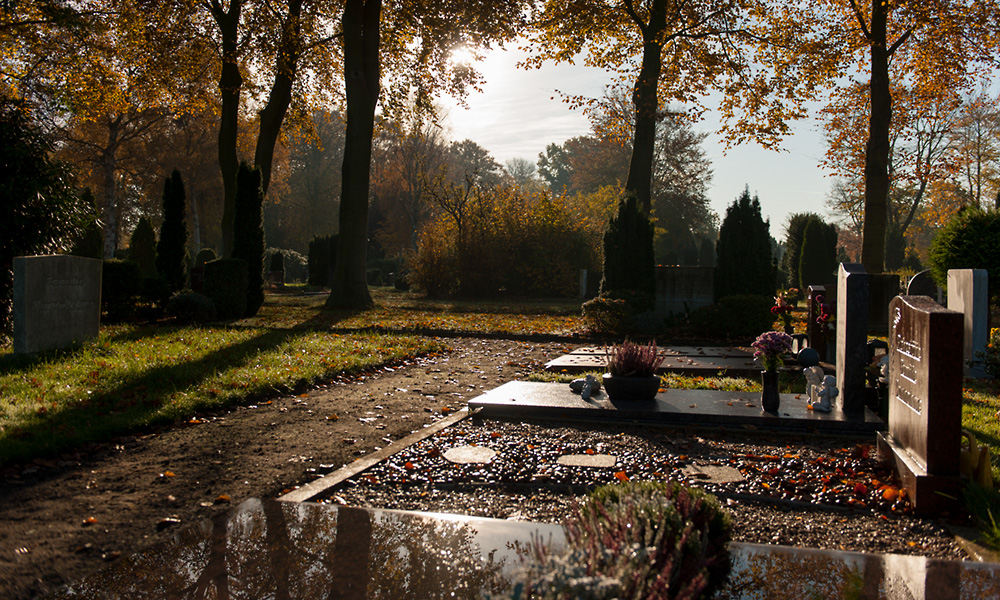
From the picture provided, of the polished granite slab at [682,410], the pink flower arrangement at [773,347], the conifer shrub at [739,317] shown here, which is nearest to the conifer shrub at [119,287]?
the polished granite slab at [682,410]

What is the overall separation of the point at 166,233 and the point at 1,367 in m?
12.0

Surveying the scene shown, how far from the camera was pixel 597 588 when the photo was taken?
1.84 m

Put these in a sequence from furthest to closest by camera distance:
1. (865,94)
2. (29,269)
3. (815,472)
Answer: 1. (865,94)
2. (29,269)
3. (815,472)

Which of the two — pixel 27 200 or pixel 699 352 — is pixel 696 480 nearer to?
pixel 699 352

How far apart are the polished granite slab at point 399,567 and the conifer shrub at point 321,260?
33256 millimetres

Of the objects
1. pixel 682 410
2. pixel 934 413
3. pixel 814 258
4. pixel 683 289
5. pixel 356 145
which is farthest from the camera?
pixel 814 258

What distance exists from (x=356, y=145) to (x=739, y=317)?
12166 millimetres

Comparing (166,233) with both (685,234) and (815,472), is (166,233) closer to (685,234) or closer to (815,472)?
(815,472)

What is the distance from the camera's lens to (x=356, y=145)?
20.2m

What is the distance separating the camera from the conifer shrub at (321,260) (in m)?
35.9

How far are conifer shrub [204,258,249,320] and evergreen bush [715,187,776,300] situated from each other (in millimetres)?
11782

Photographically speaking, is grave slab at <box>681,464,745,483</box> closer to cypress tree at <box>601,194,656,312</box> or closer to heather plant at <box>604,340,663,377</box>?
heather plant at <box>604,340,663,377</box>

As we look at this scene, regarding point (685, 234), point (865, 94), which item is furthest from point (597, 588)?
point (685, 234)

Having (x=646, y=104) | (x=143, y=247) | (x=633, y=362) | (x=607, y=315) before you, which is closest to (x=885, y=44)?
(x=646, y=104)
